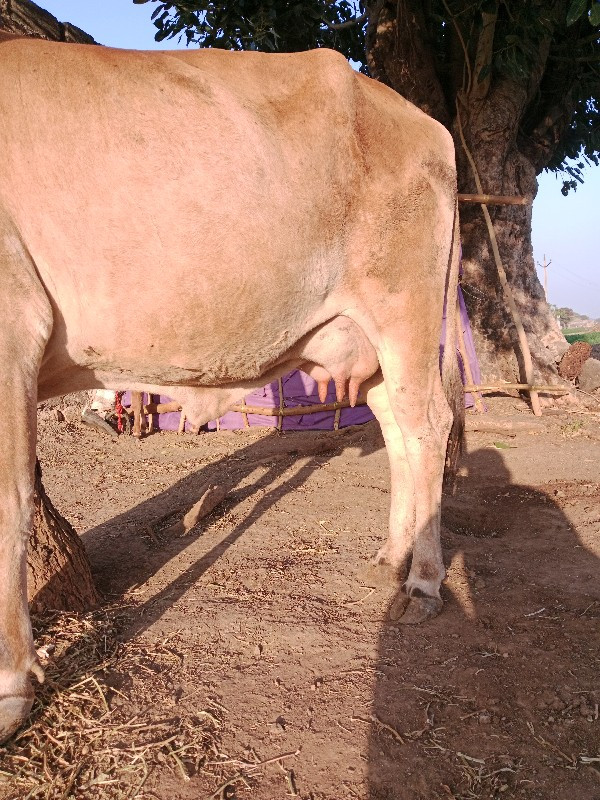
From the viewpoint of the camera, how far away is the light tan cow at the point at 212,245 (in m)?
2.29

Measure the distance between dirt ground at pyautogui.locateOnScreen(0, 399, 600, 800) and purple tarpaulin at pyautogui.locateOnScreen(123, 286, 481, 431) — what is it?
2918 mm

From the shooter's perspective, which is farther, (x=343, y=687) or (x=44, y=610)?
(x=44, y=610)

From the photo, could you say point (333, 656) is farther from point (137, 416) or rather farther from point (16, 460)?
point (137, 416)

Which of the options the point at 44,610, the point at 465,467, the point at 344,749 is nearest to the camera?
the point at 344,749

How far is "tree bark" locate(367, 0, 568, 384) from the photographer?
7496mm

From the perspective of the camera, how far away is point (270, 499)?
4945mm

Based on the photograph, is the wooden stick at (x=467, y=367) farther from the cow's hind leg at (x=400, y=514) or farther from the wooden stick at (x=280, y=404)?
the cow's hind leg at (x=400, y=514)

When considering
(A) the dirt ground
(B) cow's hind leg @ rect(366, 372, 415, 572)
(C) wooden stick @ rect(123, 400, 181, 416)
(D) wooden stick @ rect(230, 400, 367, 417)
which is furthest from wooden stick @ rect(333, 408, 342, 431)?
(B) cow's hind leg @ rect(366, 372, 415, 572)

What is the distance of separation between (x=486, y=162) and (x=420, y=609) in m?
6.58

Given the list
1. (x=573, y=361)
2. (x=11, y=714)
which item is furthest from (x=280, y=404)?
(x=11, y=714)

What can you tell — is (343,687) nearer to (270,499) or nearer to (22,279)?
(22,279)

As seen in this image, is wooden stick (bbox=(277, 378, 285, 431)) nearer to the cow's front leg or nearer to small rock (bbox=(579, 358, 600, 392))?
small rock (bbox=(579, 358, 600, 392))

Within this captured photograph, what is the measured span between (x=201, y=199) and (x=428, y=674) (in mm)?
1969

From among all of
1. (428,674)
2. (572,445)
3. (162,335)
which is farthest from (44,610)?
(572,445)
